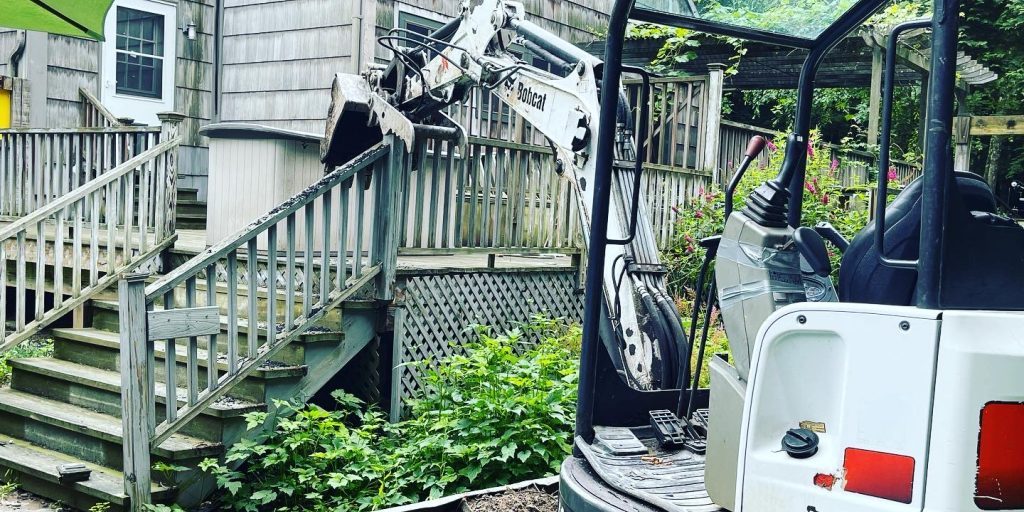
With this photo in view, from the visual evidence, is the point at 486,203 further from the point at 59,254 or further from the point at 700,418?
the point at 700,418

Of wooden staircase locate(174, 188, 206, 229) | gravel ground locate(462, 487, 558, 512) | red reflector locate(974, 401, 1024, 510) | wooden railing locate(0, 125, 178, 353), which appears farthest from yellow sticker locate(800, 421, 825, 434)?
wooden staircase locate(174, 188, 206, 229)

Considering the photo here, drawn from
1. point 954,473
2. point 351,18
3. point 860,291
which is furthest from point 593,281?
point 351,18

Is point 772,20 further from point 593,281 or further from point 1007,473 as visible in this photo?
point 1007,473

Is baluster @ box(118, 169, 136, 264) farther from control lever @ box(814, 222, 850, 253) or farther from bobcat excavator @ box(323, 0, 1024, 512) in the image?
control lever @ box(814, 222, 850, 253)

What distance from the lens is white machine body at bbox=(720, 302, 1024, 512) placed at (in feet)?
6.33

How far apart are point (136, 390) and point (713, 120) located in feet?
22.0

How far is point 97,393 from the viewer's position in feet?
20.3

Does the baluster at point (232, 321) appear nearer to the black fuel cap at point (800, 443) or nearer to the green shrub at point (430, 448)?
the green shrub at point (430, 448)

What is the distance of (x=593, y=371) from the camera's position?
3.23 m

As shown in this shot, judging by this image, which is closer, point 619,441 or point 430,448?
point 619,441

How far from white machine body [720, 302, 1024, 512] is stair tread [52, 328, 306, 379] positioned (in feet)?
13.6

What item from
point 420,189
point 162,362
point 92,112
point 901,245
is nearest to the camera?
point 901,245

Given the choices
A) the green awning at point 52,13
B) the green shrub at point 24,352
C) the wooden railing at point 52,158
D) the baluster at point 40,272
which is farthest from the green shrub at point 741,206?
the green awning at point 52,13

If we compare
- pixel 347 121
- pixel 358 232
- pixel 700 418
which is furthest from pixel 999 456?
pixel 347 121
